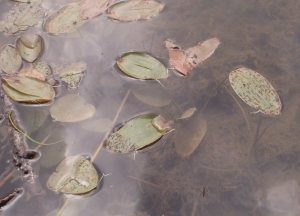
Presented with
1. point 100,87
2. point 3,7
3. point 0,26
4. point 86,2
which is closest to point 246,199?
point 100,87

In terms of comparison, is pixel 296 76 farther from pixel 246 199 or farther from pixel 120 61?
pixel 120 61

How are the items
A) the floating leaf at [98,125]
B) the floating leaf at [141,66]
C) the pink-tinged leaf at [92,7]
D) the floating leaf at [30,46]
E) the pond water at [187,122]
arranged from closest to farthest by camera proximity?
the pond water at [187,122]
the floating leaf at [98,125]
the floating leaf at [141,66]
the floating leaf at [30,46]
the pink-tinged leaf at [92,7]

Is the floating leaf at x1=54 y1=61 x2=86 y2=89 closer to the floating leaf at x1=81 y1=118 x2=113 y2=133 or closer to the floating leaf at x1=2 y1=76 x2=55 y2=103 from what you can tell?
the floating leaf at x1=2 y1=76 x2=55 y2=103

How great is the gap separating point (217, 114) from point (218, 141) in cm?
13

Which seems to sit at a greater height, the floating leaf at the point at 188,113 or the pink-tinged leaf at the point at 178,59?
the pink-tinged leaf at the point at 178,59

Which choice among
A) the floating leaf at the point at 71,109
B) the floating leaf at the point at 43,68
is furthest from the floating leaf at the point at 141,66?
the floating leaf at the point at 43,68

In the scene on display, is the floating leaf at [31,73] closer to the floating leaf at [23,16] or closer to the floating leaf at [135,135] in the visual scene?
the floating leaf at [23,16]

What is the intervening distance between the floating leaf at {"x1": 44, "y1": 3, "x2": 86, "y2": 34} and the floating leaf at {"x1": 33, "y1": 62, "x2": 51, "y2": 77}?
0.70ft

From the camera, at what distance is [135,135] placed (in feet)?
4.63

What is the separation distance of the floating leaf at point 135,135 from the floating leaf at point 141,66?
0.24 metres

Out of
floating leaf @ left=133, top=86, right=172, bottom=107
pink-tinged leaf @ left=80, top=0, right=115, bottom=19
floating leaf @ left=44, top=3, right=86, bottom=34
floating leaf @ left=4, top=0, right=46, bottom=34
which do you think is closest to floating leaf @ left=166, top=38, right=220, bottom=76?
floating leaf @ left=133, top=86, right=172, bottom=107

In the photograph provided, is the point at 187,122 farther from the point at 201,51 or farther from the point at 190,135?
the point at 201,51

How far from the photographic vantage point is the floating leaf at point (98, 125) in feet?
4.76

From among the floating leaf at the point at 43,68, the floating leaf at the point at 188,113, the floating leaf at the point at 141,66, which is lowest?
the floating leaf at the point at 188,113
